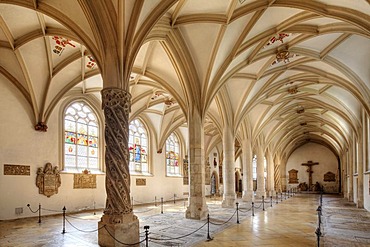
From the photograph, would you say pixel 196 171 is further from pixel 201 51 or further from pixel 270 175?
pixel 270 175

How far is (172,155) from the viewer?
981 inches

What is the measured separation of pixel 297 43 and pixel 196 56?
4425 mm

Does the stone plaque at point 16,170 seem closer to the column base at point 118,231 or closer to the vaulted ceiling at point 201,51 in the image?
the vaulted ceiling at point 201,51

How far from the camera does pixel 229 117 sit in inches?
650

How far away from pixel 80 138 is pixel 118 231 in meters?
10.6

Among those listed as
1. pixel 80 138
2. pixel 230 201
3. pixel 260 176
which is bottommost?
pixel 230 201

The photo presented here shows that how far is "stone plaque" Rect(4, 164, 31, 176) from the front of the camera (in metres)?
12.7

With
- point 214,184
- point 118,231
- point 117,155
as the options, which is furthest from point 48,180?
point 214,184

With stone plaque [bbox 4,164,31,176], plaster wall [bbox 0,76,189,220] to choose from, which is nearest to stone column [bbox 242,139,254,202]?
plaster wall [bbox 0,76,189,220]

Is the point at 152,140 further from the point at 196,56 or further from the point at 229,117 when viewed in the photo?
the point at 196,56

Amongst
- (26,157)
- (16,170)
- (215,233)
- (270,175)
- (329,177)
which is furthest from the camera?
(329,177)

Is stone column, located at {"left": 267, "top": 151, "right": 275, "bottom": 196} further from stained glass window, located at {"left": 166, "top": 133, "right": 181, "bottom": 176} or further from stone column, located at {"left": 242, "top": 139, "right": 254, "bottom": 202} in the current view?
stained glass window, located at {"left": 166, "top": 133, "right": 181, "bottom": 176}

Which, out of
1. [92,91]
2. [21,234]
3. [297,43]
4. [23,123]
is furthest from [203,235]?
[92,91]

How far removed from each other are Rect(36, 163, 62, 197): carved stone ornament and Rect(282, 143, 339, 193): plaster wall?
1368 inches
